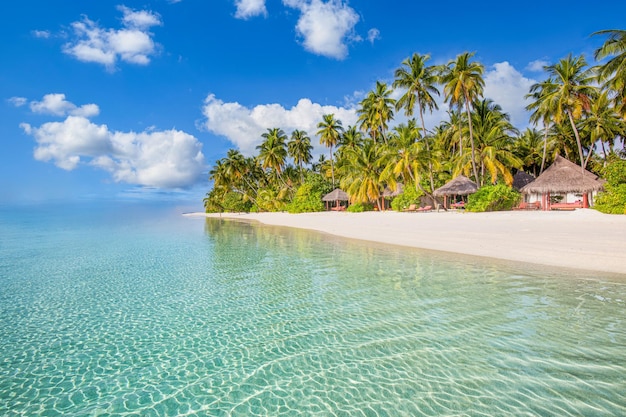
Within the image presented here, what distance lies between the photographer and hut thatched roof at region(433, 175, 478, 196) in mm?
26469

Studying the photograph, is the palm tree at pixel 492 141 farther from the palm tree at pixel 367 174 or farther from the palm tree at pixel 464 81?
the palm tree at pixel 367 174

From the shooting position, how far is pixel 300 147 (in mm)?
48094

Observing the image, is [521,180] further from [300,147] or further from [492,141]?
[300,147]

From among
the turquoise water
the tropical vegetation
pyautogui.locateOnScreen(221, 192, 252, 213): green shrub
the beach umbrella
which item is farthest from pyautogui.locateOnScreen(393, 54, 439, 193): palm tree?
pyautogui.locateOnScreen(221, 192, 252, 213): green shrub

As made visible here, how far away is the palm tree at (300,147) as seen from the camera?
47719 mm

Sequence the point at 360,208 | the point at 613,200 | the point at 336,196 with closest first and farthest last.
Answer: the point at 613,200
the point at 360,208
the point at 336,196

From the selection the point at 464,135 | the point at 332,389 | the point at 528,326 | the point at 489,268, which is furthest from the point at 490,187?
the point at 332,389

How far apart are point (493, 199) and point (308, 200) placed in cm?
2278

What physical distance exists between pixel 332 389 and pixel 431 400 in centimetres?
111

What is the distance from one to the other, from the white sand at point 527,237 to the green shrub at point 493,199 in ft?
16.2

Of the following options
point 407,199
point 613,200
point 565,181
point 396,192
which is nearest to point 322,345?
point 613,200

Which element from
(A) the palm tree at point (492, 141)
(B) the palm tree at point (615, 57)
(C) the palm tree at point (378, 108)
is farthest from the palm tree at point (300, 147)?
(B) the palm tree at point (615, 57)

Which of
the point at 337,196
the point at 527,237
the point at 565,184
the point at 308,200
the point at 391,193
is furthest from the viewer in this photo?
the point at 308,200

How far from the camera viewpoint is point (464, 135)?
106 feet
